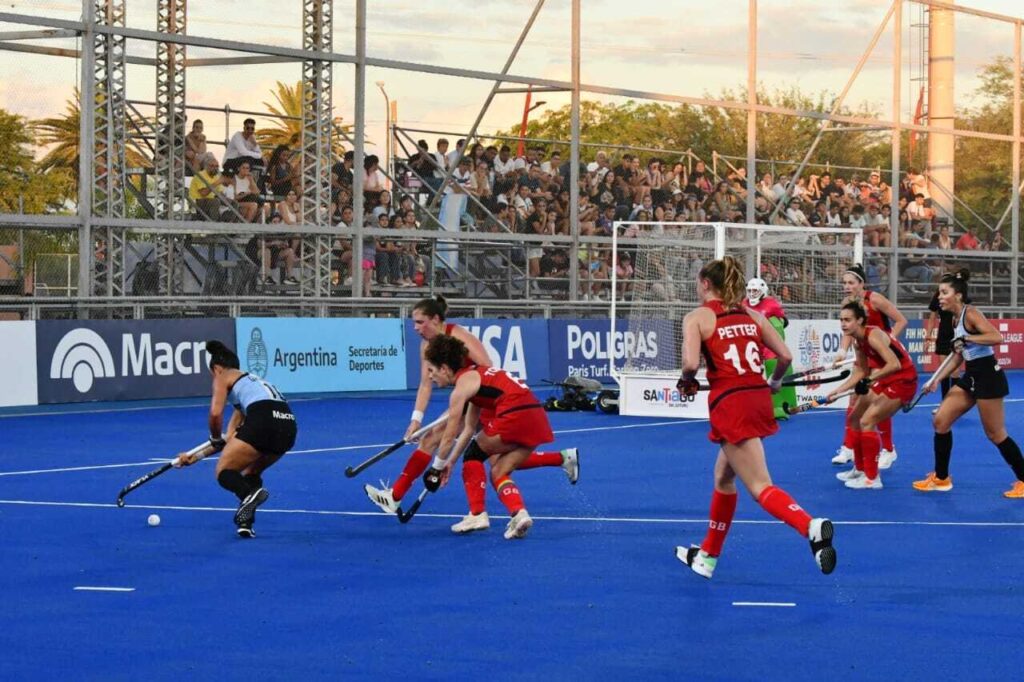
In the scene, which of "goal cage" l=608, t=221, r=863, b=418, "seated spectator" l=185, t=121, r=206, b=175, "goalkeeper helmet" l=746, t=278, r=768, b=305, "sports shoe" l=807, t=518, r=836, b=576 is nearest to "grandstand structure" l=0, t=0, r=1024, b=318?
"seated spectator" l=185, t=121, r=206, b=175

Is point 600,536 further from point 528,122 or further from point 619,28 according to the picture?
point 619,28

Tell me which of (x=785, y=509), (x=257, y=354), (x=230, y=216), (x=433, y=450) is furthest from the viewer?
(x=230, y=216)

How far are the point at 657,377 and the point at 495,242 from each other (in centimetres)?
769

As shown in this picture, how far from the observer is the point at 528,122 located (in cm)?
3086

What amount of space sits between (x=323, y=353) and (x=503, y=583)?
1631 centimetres

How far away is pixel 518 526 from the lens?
1144cm

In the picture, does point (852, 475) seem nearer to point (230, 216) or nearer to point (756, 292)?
point (756, 292)

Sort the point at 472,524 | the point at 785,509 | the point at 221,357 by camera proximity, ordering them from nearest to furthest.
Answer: the point at 785,509
the point at 472,524
the point at 221,357

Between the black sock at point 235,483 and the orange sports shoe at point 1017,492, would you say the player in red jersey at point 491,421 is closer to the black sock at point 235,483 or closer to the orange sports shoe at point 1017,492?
the black sock at point 235,483

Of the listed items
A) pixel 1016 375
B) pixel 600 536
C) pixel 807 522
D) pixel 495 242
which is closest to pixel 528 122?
pixel 495 242

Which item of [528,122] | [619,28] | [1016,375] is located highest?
[619,28]

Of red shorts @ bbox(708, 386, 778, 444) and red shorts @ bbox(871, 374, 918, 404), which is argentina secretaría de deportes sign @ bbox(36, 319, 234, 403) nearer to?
red shorts @ bbox(871, 374, 918, 404)

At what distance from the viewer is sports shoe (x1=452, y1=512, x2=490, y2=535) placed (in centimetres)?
1170

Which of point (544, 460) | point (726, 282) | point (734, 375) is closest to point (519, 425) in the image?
point (544, 460)
